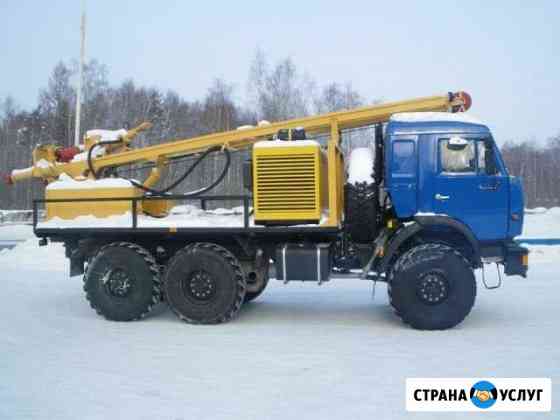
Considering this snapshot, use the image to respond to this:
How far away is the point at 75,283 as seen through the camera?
11094 mm

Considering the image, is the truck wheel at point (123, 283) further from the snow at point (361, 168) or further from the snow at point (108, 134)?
the snow at point (361, 168)

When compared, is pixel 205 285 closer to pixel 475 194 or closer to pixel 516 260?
pixel 475 194

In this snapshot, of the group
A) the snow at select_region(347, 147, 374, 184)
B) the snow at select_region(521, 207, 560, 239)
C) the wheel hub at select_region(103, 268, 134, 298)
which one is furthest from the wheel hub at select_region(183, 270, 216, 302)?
the snow at select_region(521, 207, 560, 239)

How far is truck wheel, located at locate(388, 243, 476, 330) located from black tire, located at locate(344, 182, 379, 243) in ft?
2.44

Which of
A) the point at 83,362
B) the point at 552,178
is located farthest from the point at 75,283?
the point at 552,178

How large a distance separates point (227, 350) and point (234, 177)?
662 inches

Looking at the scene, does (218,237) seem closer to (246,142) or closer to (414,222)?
(246,142)

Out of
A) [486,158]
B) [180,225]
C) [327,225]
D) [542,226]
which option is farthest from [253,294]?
[542,226]

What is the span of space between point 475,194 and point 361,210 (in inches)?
60.5

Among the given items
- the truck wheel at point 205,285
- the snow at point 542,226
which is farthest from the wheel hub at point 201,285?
the snow at point 542,226

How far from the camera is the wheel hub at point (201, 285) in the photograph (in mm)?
7387

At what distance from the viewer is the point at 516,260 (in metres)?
7.17

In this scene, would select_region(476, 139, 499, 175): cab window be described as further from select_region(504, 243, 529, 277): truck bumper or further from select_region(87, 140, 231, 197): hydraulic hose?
select_region(87, 140, 231, 197): hydraulic hose

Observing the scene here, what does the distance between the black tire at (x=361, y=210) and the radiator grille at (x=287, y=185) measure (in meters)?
0.55
